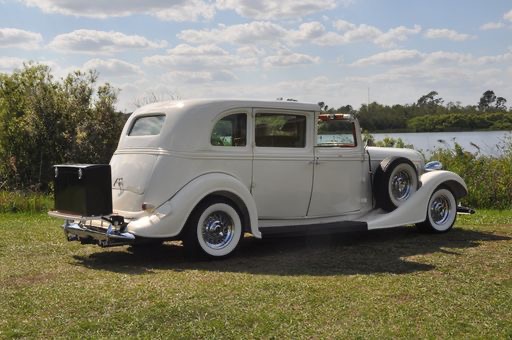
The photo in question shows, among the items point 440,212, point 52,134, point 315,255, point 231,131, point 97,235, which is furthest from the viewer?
point 52,134

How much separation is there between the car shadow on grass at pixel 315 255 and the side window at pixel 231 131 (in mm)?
1381

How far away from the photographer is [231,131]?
25.3ft

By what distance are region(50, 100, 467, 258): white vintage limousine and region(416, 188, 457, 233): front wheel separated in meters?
0.05

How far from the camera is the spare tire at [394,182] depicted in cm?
876

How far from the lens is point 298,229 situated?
7.98 metres

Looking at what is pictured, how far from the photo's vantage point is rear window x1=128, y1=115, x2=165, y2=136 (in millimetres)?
7696

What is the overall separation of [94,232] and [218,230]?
1.42 metres

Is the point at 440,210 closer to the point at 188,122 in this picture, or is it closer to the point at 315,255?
the point at 315,255

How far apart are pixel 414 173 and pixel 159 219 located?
3.98m

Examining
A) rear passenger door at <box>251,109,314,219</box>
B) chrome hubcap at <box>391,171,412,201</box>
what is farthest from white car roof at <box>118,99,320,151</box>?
chrome hubcap at <box>391,171,412,201</box>

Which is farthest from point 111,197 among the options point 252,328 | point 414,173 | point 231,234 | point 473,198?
point 473,198

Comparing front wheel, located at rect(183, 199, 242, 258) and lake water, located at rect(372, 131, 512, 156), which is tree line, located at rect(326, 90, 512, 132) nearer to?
lake water, located at rect(372, 131, 512, 156)

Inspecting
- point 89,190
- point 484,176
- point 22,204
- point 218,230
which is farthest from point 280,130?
point 484,176

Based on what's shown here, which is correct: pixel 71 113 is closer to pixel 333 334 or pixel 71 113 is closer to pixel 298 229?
pixel 298 229
